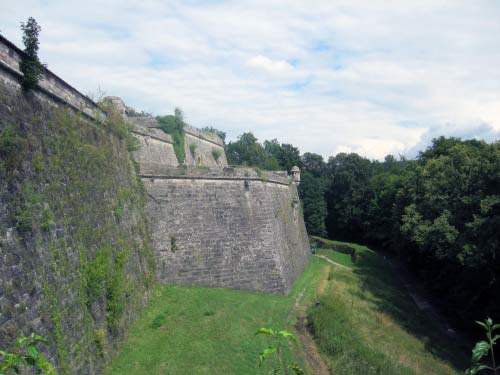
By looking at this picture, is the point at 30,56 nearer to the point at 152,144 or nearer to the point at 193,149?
the point at 152,144

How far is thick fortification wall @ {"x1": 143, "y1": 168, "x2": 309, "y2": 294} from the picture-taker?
16.2 meters

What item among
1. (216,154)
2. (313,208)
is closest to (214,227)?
(216,154)

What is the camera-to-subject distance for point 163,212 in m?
16.6

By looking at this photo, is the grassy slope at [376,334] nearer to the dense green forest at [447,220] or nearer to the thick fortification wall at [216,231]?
the dense green forest at [447,220]

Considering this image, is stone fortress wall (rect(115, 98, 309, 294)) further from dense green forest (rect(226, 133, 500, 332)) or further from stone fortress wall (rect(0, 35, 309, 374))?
dense green forest (rect(226, 133, 500, 332))

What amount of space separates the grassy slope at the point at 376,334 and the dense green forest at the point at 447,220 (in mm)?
2718

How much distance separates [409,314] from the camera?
2008cm

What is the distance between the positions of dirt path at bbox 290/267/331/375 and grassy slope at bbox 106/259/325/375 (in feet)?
1.03

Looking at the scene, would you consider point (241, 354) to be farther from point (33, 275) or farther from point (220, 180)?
point (220, 180)

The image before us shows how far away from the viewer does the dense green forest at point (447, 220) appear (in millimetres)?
17719

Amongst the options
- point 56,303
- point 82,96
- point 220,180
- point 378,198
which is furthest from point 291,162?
point 56,303

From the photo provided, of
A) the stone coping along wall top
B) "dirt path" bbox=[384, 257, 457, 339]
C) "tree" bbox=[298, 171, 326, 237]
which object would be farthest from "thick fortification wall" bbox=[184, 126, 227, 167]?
"dirt path" bbox=[384, 257, 457, 339]

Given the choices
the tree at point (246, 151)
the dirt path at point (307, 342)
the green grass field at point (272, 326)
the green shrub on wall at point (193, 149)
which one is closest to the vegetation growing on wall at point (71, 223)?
the green grass field at point (272, 326)

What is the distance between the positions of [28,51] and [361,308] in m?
16.0
